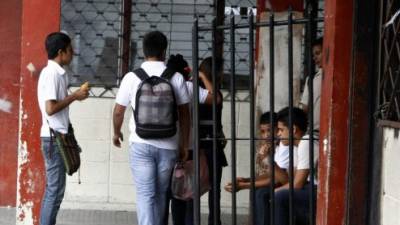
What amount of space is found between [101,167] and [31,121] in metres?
1.99

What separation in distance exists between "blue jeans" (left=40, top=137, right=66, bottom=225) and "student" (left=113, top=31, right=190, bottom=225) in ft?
1.76

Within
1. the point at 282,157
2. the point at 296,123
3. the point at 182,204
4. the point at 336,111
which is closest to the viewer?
the point at 336,111

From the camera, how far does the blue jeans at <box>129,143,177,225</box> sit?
6.55 meters

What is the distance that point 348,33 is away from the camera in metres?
5.15

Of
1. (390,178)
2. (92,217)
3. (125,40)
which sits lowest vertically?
(92,217)

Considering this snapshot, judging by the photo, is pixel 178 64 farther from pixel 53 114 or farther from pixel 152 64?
pixel 53 114

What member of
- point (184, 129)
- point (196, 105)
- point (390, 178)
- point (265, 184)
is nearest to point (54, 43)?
point (184, 129)

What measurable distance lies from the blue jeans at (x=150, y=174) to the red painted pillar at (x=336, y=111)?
5.34 ft

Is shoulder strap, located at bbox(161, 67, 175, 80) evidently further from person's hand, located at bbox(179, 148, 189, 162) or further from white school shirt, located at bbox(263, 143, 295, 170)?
white school shirt, located at bbox(263, 143, 295, 170)

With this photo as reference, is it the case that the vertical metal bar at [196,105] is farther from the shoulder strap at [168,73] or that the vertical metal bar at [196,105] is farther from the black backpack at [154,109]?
the shoulder strap at [168,73]

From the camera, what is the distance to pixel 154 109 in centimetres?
643

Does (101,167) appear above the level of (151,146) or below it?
below

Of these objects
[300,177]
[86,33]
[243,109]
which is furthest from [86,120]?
[300,177]

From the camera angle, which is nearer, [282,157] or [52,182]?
[282,157]
